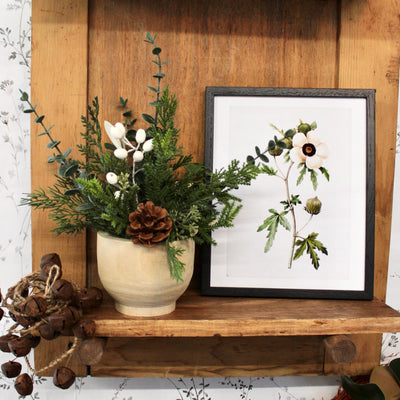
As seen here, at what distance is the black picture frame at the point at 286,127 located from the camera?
2.57 ft

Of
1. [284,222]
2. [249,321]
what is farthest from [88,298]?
[284,222]

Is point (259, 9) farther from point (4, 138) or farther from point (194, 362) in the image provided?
point (194, 362)

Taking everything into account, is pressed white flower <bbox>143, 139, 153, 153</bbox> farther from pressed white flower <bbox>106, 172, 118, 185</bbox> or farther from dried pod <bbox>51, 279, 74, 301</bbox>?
Answer: dried pod <bbox>51, 279, 74, 301</bbox>

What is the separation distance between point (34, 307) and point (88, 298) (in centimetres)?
10

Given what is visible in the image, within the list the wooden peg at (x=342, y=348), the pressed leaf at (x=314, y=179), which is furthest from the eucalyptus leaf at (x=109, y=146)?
the wooden peg at (x=342, y=348)

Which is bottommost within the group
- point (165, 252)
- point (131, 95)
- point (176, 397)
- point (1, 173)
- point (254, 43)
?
point (176, 397)

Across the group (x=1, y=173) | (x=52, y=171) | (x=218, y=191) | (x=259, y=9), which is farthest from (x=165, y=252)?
(x=259, y=9)

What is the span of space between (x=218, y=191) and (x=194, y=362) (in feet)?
1.24

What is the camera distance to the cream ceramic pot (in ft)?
2.13

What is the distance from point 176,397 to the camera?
0.88m

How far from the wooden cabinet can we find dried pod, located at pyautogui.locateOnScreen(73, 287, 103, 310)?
0.10 meters

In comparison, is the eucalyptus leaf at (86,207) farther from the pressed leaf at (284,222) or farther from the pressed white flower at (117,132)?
the pressed leaf at (284,222)

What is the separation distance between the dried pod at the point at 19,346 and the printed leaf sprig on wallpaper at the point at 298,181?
429 millimetres

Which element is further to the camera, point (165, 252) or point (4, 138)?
point (4, 138)
